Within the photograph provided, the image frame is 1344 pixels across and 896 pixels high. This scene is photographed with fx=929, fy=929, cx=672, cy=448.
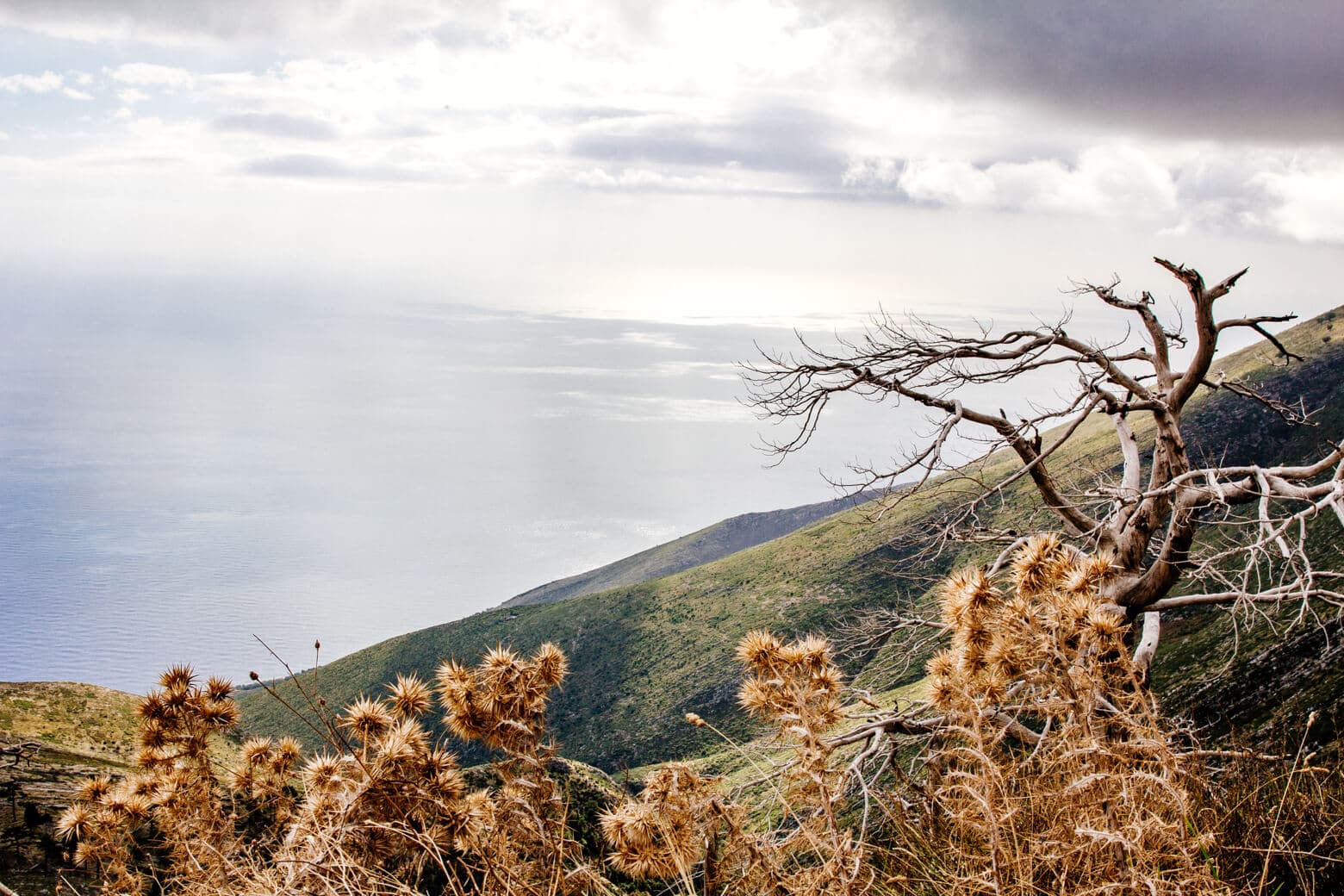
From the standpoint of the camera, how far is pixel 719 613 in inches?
1900

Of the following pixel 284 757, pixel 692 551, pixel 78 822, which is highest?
pixel 284 757

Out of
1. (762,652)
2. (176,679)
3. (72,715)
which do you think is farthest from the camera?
(72,715)

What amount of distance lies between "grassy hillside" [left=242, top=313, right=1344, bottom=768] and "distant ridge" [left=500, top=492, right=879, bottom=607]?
31595mm

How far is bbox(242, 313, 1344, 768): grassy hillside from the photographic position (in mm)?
35469

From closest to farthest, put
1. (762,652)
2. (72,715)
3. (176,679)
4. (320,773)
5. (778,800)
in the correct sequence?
(778,800), (320,773), (762,652), (176,679), (72,715)

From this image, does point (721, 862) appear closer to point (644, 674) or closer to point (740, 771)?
point (740, 771)

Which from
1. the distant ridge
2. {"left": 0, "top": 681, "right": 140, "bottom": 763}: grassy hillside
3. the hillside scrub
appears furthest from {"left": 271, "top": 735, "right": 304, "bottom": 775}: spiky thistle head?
the distant ridge

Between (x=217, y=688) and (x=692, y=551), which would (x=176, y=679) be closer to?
(x=217, y=688)

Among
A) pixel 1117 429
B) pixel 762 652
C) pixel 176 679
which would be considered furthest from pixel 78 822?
pixel 1117 429

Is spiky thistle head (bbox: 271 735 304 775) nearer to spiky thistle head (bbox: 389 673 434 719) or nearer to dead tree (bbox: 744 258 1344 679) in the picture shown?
spiky thistle head (bbox: 389 673 434 719)

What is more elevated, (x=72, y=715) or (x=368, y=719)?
(x=368, y=719)

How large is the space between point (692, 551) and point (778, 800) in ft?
302

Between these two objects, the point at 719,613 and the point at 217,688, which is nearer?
the point at 217,688

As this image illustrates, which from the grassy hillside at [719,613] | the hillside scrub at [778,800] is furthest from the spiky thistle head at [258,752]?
the grassy hillside at [719,613]
